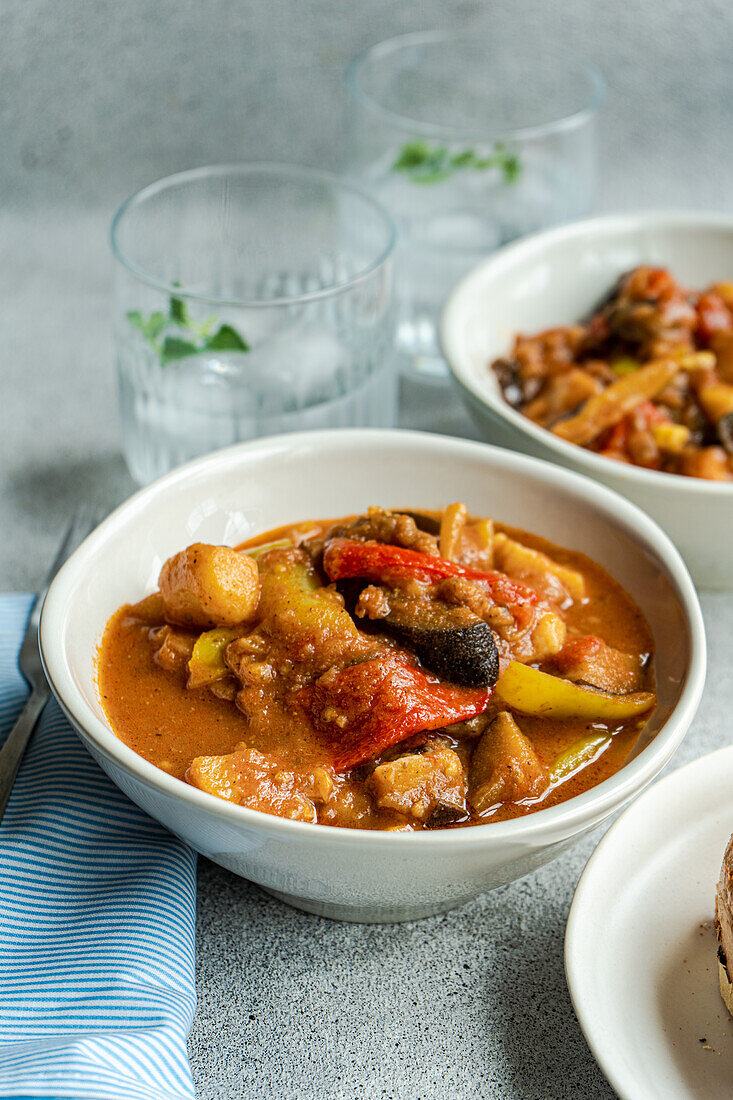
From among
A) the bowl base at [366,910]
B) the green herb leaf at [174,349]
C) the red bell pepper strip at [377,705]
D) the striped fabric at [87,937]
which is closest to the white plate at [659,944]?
the bowl base at [366,910]

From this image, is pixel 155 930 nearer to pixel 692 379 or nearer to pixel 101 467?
pixel 101 467

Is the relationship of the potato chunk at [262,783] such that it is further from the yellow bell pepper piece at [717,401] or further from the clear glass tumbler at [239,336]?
the yellow bell pepper piece at [717,401]

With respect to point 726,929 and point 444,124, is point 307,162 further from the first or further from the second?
point 726,929

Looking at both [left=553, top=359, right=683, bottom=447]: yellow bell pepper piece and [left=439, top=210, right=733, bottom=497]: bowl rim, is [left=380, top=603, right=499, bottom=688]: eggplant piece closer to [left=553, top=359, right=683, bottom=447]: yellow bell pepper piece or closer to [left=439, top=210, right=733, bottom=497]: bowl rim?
[left=439, top=210, right=733, bottom=497]: bowl rim

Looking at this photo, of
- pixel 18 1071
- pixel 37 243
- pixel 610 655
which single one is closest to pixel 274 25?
pixel 37 243

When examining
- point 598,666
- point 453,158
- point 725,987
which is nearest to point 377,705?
point 598,666

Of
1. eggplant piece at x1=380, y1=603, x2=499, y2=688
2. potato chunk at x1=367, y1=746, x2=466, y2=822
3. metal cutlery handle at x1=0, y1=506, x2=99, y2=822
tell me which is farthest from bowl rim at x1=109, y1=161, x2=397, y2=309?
A: potato chunk at x1=367, y1=746, x2=466, y2=822

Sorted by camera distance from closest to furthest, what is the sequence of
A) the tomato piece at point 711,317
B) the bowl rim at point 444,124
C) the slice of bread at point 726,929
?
1. the slice of bread at point 726,929
2. the tomato piece at point 711,317
3. the bowl rim at point 444,124
